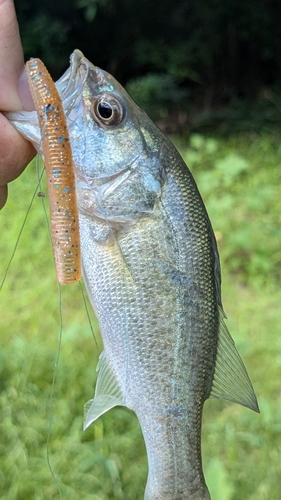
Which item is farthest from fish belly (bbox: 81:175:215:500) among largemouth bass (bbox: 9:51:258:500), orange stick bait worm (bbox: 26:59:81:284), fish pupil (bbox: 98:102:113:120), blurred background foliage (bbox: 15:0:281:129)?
blurred background foliage (bbox: 15:0:281:129)

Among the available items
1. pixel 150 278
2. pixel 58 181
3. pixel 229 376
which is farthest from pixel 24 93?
pixel 229 376

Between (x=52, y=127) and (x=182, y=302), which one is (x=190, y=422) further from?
(x=52, y=127)

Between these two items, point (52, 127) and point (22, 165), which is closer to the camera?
point (52, 127)

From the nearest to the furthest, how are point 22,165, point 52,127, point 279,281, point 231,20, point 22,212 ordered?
point 52,127
point 22,165
point 279,281
point 22,212
point 231,20

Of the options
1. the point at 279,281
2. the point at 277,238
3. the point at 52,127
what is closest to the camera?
the point at 52,127

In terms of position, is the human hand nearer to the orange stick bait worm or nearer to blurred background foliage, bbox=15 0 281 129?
the orange stick bait worm

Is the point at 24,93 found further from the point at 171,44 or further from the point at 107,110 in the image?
the point at 171,44

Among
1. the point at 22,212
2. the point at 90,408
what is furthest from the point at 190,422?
the point at 22,212
